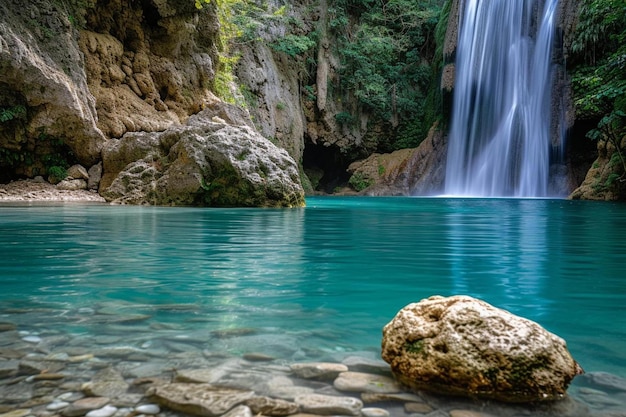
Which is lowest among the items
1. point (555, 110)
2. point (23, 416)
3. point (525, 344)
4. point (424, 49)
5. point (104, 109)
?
point (23, 416)

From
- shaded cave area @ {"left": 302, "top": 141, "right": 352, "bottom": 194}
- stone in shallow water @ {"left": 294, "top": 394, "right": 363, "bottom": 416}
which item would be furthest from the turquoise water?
shaded cave area @ {"left": 302, "top": 141, "right": 352, "bottom": 194}

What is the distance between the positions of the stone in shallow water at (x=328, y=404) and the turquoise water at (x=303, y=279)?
0.40 meters

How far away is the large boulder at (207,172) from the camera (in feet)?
34.6

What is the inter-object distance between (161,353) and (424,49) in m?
33.1

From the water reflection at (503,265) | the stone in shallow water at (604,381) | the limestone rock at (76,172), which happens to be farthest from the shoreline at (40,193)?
the stone in shallow water at (604,381)

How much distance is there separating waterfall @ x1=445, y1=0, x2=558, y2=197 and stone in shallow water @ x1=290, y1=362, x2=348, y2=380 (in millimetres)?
22629

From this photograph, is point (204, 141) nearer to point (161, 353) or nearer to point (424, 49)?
point (161, 353)

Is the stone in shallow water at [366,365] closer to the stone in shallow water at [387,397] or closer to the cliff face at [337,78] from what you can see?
the stone in shallow water at [387,397]

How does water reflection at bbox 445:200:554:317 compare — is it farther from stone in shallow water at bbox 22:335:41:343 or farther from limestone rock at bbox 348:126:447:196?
limestone rock at bbox 348:126:447:196

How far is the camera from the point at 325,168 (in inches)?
1299

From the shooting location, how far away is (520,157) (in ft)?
74.5

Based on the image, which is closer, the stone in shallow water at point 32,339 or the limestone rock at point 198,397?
the limestone rock at point 198,397

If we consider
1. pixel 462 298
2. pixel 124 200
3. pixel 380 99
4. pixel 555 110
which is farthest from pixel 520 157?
pixel 462 298

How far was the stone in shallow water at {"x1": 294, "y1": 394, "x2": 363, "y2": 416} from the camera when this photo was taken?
143 centimetres
